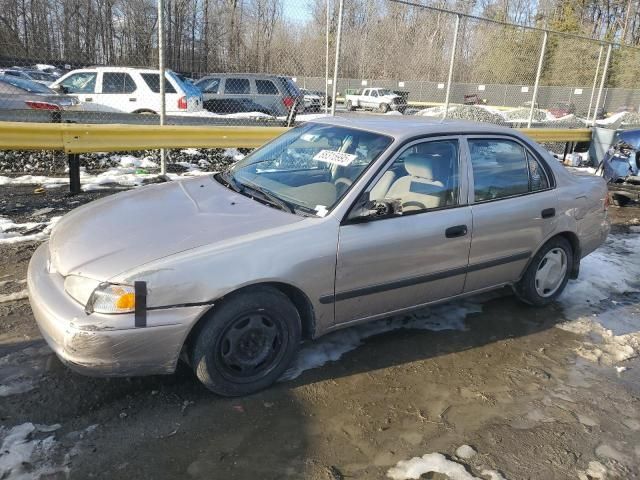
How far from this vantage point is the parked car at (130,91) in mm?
12195

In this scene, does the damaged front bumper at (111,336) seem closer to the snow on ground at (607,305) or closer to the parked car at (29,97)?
the snow on ground at (607,305)

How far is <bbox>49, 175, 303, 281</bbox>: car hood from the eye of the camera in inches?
112

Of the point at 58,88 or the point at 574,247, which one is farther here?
the point at 58,88

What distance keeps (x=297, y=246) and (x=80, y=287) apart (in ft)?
3.84

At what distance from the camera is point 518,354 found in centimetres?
392

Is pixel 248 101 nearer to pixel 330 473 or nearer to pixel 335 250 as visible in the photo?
pixel 335 250

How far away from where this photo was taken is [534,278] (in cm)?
452

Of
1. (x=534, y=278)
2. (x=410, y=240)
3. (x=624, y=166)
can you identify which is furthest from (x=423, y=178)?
(x=624, y=166)

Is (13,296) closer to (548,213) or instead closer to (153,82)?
(548,213)

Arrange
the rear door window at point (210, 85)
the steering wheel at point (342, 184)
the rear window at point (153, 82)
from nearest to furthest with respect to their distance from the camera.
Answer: the steering wheel at point (342, 184)
the rear window at point (153, 82)
the rear door window at point (210, 85)

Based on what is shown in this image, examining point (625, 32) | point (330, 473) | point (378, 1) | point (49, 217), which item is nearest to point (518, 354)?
point (330, 473)

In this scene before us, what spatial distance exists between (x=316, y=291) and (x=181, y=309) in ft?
2.69

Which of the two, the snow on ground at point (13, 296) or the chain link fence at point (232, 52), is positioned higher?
the chain link fence at point (232, 52)

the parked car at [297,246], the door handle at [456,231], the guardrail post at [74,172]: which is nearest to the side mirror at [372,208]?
the parked car at [297,246]
